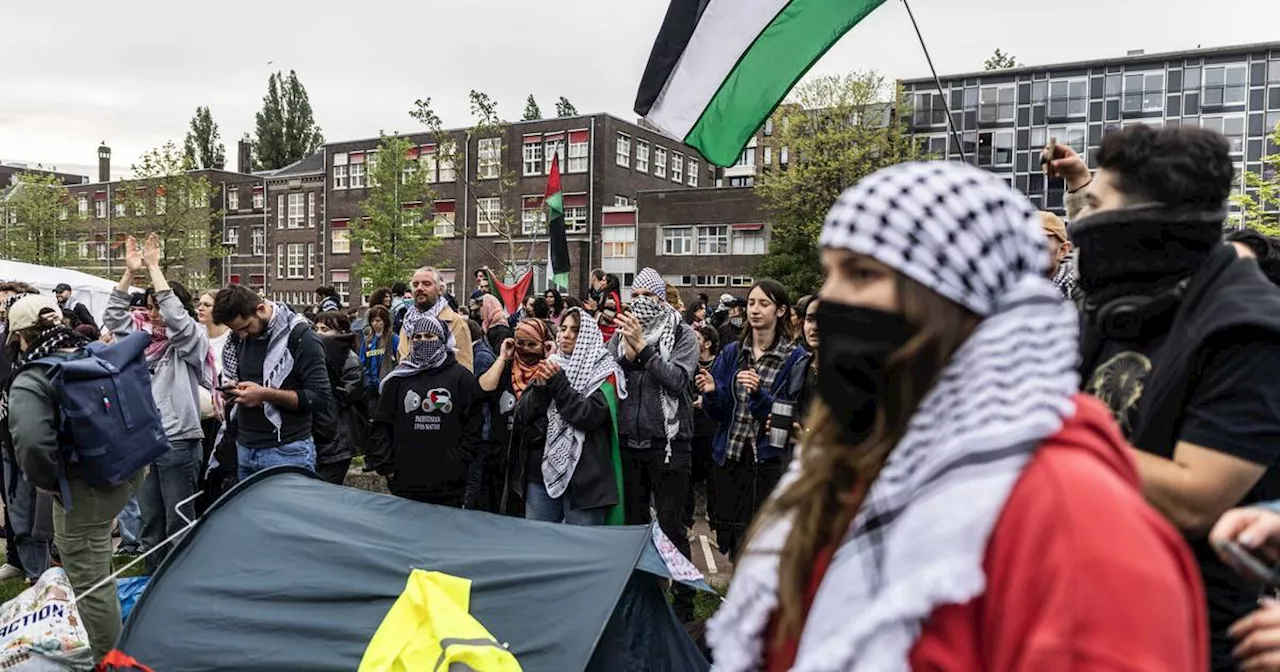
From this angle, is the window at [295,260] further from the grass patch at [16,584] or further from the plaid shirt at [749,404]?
the plaid shirt at [749,404]

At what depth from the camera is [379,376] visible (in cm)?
942

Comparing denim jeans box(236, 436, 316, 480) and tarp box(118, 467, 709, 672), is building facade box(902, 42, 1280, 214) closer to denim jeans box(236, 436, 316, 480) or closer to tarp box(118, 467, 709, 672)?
denim jeans box(236, 436, 316, 480)

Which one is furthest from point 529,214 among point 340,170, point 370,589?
point 370,589

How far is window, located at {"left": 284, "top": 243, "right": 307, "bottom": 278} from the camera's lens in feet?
207

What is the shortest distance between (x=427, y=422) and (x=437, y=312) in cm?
159

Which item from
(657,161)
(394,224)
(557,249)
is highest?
(657,161)

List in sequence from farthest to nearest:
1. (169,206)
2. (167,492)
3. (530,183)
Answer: (530,183), (169,206), (167,492)

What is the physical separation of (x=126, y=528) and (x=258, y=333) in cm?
306

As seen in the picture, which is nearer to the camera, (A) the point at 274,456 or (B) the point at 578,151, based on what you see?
(A) the point at 274,456

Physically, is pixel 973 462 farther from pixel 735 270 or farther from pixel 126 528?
pixel 735 270

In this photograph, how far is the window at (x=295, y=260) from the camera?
207 ft

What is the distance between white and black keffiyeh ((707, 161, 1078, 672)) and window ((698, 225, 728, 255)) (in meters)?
48.6

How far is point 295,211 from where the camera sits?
6353 centimetres

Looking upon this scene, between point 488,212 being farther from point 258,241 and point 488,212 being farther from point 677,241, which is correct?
point 258,241
